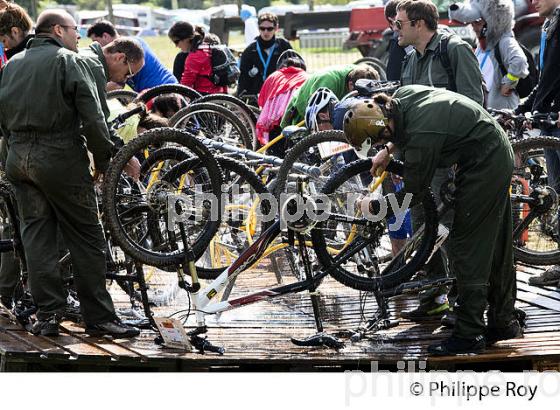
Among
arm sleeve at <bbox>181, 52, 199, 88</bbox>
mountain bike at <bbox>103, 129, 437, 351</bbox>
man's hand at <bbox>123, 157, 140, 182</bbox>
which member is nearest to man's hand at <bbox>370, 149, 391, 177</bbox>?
mountain bike at <bbox>103, 129, 437, 351</bbox>

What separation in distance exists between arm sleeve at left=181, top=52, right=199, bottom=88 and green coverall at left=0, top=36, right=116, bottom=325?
4463 millimetres

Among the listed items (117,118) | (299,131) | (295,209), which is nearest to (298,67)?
(299,131)

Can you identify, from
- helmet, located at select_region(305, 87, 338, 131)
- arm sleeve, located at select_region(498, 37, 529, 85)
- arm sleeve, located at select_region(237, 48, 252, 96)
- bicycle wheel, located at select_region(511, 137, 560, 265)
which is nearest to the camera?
bicycle wheel, located at select_region(511, 137, 560, 265)

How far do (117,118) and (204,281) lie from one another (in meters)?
1.31

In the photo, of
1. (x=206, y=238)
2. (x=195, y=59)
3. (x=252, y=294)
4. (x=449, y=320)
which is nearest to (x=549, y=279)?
(x=449, y=320)

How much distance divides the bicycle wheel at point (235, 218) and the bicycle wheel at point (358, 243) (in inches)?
22.5

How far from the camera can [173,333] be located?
253 inches

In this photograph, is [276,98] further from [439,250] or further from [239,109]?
[439,250]

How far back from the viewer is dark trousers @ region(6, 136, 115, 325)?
6.54 m

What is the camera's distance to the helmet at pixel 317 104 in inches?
314

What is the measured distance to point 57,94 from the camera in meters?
6.45

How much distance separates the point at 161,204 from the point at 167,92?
9.11 feet

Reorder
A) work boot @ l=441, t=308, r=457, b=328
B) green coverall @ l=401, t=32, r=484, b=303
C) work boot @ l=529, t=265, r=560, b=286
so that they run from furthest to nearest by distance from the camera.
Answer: work boot @ l=529, t=265, r=560, b=286 → green coverall @ l=401, t=32, r=484, b=303 → work boot @ l=441, t=308, r=457, b=328

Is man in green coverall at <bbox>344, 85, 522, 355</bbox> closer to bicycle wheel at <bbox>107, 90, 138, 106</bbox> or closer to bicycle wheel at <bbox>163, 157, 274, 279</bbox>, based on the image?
bicycle wheel at <bbox>163, 157, 274, 279</bbox>
